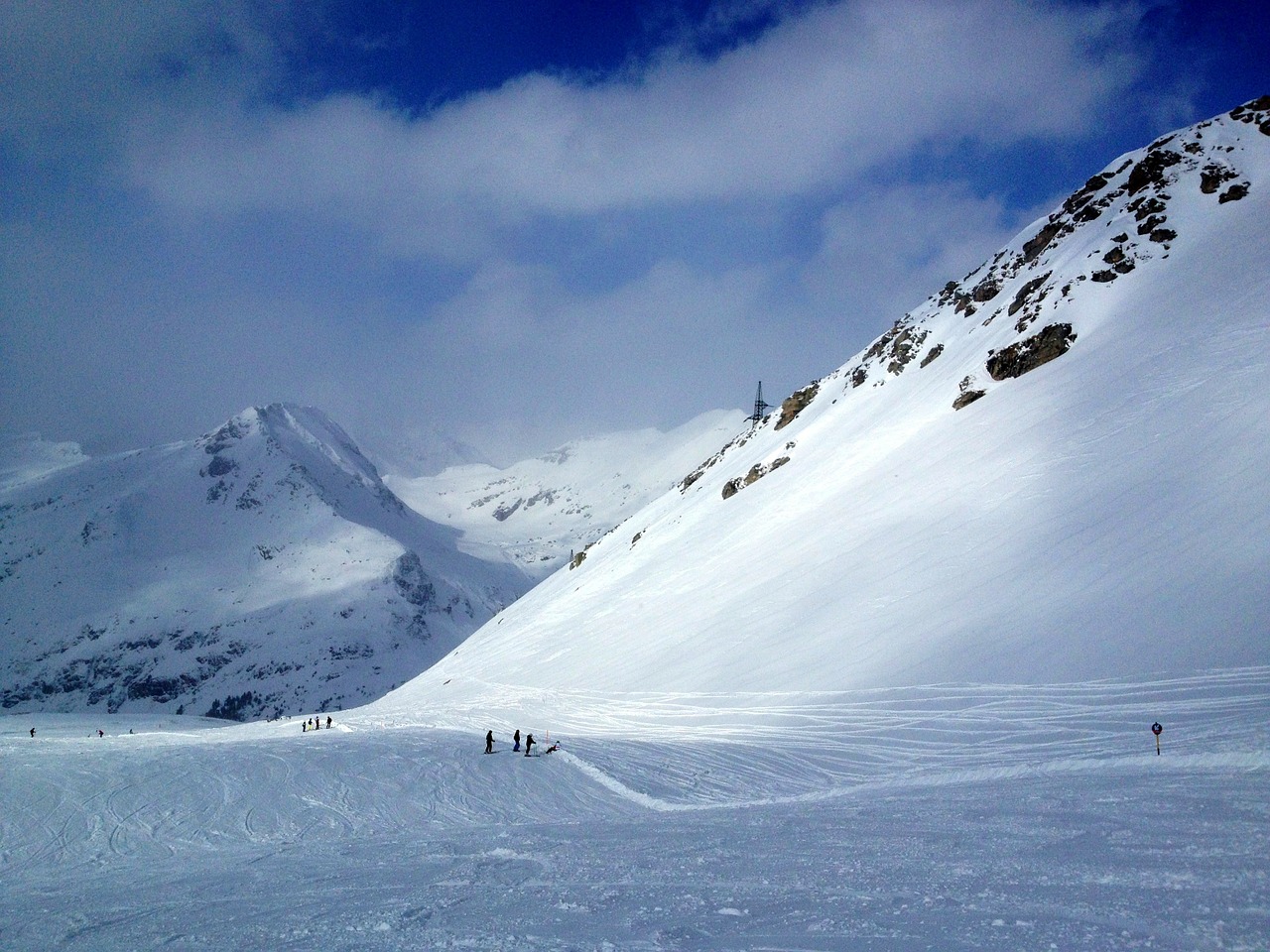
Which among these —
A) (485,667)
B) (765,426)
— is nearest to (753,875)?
(485,667)

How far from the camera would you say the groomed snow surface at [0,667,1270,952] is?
8.48 meters

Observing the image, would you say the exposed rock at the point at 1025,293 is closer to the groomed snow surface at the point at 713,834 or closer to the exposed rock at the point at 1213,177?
the exposed rock at the point at 1213,177

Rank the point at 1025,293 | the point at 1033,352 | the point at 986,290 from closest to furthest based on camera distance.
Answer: the point at 1033,352 → the point at 1025,293 → the point at 986,290

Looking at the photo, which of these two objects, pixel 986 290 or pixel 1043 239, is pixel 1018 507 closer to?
pixel 986 290

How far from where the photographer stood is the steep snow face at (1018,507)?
26.2 metres

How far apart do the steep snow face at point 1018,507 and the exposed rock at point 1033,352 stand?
0.52 feet

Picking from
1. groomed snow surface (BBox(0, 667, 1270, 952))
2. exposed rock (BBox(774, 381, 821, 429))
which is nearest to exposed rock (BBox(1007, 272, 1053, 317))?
exposed rock (BBox(774, 381, 821, 429))

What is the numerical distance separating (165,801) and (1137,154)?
304 ft

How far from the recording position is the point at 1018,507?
35625 mm

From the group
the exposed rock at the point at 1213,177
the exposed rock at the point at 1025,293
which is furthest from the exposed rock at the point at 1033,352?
the exposed rock at the point at 1213,177

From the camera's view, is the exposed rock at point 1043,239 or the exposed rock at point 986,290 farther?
the exposed rock at point 986,290

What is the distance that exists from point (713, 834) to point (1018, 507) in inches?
1137

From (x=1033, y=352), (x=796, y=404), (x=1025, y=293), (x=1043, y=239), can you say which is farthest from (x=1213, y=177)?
(x=796, y=404)

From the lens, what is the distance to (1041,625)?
26422mm
